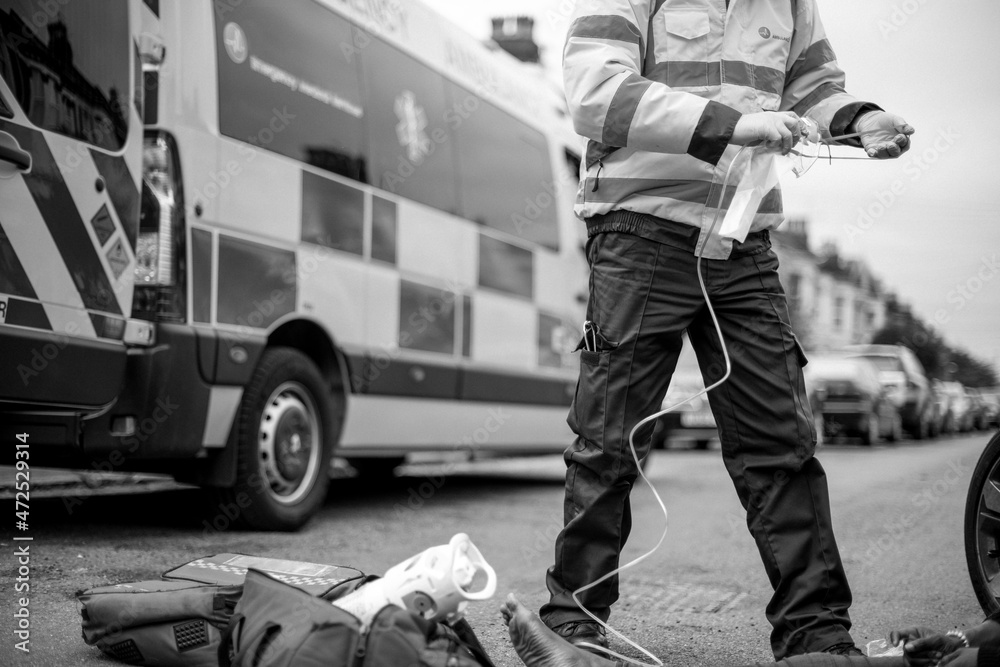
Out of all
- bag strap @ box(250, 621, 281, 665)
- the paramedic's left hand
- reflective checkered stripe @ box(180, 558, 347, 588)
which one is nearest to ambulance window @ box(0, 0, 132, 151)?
reflective checkered stripe @ box(180, 558, 347, 588)

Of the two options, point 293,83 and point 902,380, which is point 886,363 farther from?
point 293,83

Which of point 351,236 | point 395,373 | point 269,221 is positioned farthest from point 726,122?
point 395,373

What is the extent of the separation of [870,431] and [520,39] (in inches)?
403

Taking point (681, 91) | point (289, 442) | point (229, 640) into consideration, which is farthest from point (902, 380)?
point (229, 640)

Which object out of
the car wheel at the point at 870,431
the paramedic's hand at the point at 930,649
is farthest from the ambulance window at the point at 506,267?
the car wheel at the point at 870,431

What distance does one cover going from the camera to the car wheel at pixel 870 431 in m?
18.8

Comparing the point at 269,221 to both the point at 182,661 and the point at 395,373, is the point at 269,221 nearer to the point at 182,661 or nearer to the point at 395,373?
the point at 395,373

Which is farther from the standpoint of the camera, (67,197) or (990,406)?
(990,406)

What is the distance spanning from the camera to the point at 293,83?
520cm

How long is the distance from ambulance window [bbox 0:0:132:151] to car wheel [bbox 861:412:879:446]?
659 inches

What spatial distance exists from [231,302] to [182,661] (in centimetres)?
239

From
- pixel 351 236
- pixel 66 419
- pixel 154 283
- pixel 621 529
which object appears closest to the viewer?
pixel 621 529

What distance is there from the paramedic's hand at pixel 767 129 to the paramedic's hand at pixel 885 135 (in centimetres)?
27

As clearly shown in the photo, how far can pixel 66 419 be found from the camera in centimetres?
401
